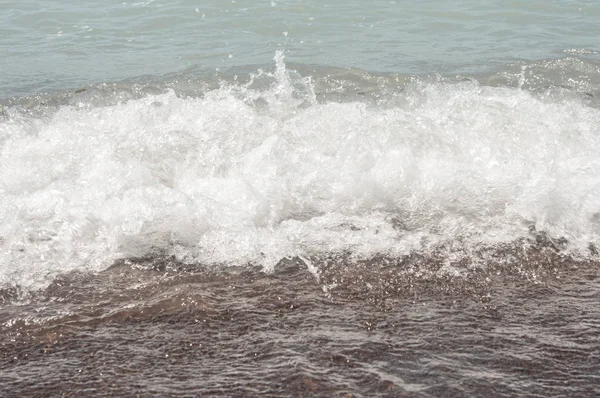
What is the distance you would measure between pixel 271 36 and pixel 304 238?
7.19 m

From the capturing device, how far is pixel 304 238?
4.30 metres

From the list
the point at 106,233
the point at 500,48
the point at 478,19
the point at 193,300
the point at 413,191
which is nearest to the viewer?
the point at 193,300

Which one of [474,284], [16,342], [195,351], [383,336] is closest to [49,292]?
[16,342]

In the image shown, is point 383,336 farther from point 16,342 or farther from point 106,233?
point 106,233

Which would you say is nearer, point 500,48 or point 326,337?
point 326,337

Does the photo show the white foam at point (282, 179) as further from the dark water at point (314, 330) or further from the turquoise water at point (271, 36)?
the turquoise water at point (271, 36)

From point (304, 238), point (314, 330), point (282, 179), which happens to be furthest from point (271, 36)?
point (314, 330)

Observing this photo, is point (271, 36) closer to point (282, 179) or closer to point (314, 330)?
point (282, 179)

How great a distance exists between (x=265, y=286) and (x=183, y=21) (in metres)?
9.00

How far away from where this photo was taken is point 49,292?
3742mm

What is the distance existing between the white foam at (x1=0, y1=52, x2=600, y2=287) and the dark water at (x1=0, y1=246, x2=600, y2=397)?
0.27 meters

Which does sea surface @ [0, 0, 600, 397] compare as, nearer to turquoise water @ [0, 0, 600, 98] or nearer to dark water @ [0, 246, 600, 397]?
dark water @ [0, 246, 600, 397]

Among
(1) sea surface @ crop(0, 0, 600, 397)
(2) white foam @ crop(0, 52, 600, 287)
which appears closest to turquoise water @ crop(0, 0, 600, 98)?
(1) sea surface @ crop(0, 0, 600, 397)

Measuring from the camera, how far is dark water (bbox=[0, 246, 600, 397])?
282 centimetres
